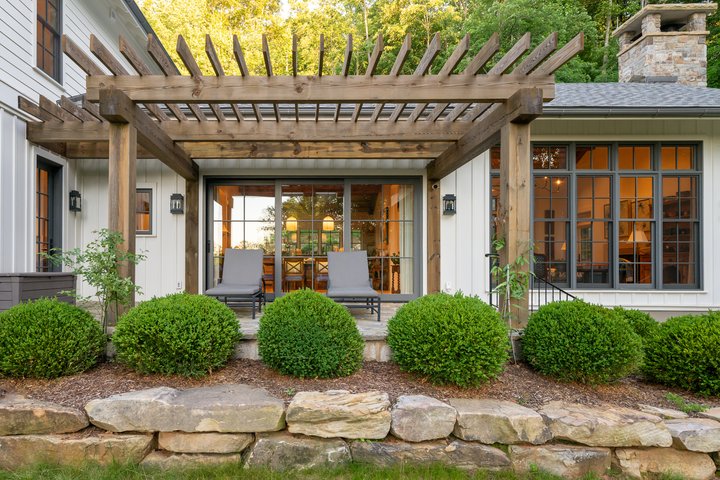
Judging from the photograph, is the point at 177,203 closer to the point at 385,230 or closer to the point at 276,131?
the point at 276,131

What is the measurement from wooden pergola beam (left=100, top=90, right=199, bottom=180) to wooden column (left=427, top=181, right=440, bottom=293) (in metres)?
3.32

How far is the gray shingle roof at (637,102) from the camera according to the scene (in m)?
5.11

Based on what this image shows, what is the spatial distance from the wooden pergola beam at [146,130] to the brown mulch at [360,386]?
79.5 inches

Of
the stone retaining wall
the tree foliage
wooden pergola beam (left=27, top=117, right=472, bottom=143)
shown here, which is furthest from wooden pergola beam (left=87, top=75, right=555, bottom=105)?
the tree foliage

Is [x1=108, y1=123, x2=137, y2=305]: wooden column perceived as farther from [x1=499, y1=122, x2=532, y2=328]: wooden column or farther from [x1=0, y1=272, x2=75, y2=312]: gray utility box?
[x1=499, y1=122, x2=532, y2=328]: wooden column

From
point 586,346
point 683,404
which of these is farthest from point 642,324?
point 586,346

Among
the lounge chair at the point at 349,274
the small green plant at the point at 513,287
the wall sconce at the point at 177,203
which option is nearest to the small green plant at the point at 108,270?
the lounge chair at the point at 349,274

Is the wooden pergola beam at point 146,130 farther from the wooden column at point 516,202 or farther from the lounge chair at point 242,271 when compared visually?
the wooden column at point 516,202

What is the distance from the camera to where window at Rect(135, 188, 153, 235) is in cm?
581

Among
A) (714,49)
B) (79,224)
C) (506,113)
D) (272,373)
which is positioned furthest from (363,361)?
(714,49)

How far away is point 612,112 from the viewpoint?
5168 millimetres

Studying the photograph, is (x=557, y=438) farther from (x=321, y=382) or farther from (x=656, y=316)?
(x=656, y=316)

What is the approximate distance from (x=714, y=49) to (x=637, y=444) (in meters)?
14.6

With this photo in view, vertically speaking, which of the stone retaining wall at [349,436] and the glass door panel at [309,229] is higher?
the glass door panel at [309,229]
